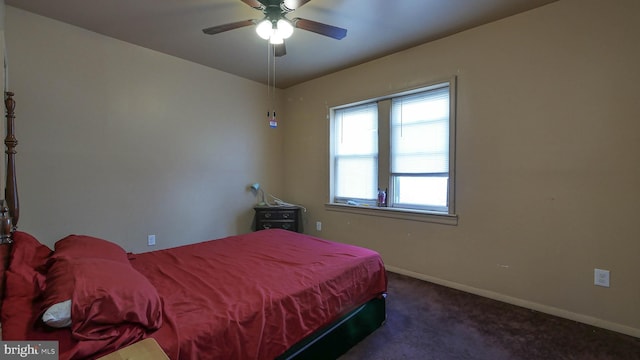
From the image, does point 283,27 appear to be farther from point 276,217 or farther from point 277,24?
point 276,217

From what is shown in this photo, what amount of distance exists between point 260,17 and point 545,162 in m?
2.77

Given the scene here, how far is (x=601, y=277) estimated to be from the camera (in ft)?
7.19

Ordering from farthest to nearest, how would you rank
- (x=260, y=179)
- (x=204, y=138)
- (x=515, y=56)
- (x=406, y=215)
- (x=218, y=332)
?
(x=260, y=179)
(x=204, y=138)
(x=406, y=215)
(x=515, y=56)
(x=218, y=332)

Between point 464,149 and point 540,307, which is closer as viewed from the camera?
point 540,307

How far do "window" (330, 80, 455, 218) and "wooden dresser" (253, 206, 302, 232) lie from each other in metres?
0.66

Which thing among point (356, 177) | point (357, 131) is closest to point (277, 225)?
point (356, 177)

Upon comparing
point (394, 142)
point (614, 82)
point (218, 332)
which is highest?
point (614, 82)

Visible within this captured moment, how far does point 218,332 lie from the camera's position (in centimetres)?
120

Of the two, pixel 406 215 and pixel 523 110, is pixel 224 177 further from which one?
pixel 523 110

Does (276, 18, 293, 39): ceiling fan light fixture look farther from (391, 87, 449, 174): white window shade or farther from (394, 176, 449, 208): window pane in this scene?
(394, 176, 449, 208): window pane

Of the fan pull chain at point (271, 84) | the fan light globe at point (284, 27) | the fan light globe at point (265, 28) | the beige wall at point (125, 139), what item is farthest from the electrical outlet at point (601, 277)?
the beige wall at point (125, 139)

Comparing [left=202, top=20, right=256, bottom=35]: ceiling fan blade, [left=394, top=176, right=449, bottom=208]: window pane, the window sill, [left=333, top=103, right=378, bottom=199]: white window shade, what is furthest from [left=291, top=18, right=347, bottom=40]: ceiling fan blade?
the window sill

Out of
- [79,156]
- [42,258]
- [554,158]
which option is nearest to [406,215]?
[554,158]

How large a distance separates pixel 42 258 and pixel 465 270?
326 cm
